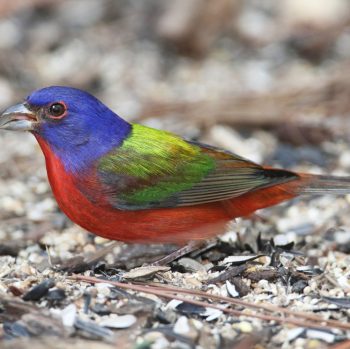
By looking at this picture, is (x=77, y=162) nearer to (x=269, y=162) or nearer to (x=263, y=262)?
(x=263, y=262)

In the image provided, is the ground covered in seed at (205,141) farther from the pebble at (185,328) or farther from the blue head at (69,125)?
the blue head at (69,125)

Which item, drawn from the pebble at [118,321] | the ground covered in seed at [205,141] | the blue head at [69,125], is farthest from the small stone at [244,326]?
the blue head at [69,125]

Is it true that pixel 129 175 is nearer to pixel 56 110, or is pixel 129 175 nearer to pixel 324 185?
pixel 56 110

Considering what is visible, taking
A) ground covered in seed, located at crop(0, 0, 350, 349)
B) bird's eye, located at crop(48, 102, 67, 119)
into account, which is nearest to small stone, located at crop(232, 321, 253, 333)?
ground covered in seed, located at crop(0, 0, 350, 349)

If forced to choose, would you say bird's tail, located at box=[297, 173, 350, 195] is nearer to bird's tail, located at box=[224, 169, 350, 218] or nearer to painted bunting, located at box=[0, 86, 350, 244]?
bird's tail, located at box=[224, 169, 350, 218]

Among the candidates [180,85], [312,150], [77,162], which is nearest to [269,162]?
[312,150]
